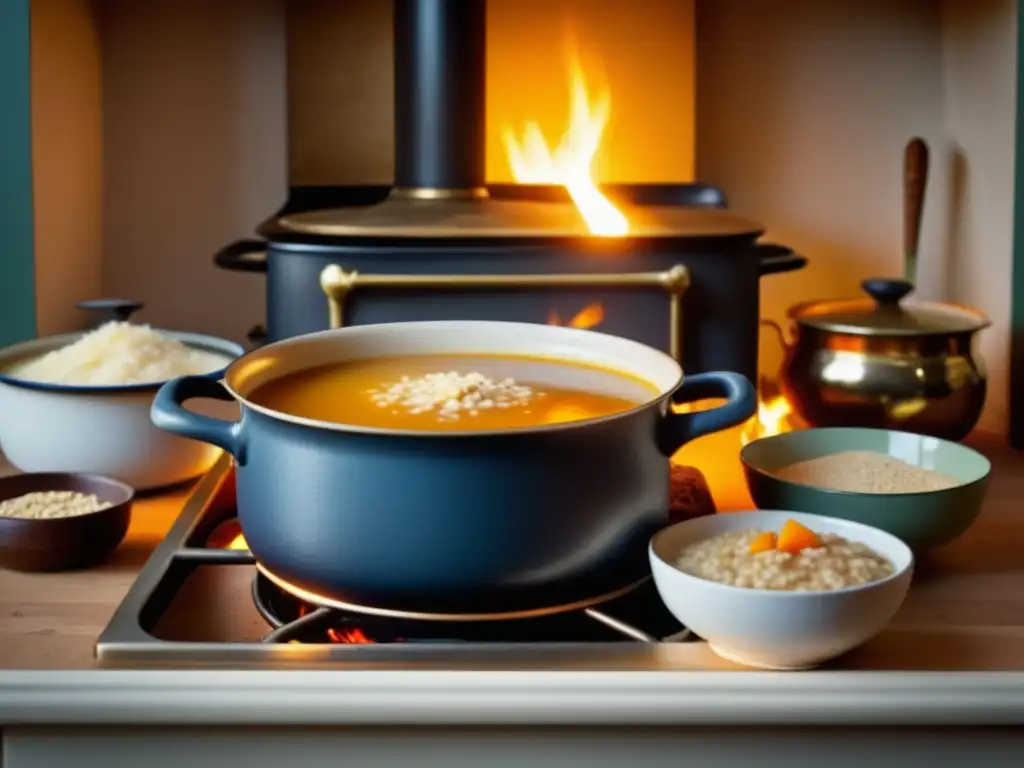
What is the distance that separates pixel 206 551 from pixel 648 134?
90 centimetres

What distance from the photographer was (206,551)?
3.20ft

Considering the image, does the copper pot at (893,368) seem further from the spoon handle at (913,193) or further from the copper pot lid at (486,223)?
the spoon handle at (913,193)

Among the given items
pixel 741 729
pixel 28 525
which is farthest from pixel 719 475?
pixel 28 525

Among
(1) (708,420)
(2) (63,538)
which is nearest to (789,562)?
(1) (708,420)

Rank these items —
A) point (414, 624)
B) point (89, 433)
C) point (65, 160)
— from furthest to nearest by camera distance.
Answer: point (65, 160), point (89, 433), point (414, 624)

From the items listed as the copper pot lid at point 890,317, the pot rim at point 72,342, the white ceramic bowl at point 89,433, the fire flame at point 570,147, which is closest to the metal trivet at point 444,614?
the pot rim at point 72,342

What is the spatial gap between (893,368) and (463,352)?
0.48 meters

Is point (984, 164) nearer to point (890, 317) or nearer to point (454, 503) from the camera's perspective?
point (890, 317)

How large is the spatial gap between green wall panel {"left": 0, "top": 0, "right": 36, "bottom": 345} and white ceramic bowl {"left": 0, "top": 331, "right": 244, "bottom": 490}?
288 millimetres

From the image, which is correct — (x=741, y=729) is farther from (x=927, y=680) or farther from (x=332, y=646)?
(x=332, y=646)

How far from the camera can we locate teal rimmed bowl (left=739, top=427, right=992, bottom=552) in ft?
3.05

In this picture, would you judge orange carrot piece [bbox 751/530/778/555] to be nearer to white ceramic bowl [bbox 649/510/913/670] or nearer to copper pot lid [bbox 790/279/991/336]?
white ceramic bowl [bbox 649/510/913/670]

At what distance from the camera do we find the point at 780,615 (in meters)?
0.73

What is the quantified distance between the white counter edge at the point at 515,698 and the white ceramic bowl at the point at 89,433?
15.4 inches
